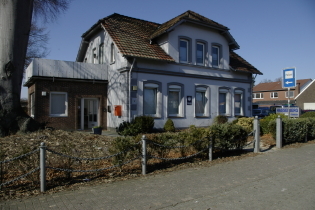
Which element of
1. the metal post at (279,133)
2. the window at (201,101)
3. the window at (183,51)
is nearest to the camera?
the metal post at (279,133)

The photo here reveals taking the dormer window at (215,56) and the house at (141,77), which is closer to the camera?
the house at (141,77)

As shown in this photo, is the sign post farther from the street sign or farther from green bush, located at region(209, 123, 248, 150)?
green bush, located at region(209, 123, 248, 150)

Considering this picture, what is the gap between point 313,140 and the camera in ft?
44.7

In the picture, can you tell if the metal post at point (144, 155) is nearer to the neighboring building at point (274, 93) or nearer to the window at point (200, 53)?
the window at point (200, 53)

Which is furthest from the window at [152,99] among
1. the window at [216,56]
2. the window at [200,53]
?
the window at [216,56]

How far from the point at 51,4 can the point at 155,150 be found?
10.4 metres

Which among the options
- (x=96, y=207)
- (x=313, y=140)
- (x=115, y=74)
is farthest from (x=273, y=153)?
(x=115, y=74)

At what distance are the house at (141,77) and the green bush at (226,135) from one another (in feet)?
23.2

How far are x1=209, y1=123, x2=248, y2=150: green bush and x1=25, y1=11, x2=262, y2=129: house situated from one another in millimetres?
7072

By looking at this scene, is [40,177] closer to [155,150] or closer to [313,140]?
[155,150]

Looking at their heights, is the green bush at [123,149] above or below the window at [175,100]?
below

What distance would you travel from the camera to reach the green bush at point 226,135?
919 cm

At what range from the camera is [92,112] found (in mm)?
17734

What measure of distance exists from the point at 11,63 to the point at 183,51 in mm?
11260
